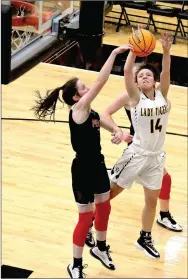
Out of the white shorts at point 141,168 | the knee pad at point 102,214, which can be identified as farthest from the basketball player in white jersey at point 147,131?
the knee pad at point 102,214

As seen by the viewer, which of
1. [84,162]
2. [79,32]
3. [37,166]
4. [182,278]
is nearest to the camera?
[84,162]

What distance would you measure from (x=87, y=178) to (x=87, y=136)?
0.29 metres

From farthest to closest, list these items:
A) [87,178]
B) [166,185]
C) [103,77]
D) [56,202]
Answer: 1. [56,202]
2. [166,185]
3. [87,178]
4. [103,77]

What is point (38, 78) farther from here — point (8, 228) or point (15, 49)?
point (8, 228)

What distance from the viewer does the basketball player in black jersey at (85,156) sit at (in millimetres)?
4484

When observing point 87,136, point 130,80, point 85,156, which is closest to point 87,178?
point 85,156

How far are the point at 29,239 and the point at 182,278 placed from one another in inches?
45.2

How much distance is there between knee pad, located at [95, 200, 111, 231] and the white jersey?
1.54 ft

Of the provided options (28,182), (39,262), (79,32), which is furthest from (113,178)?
(79,32)

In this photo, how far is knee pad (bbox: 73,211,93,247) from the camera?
4711 millimetres

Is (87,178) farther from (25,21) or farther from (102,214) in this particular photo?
(25,21)

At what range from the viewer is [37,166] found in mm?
6465

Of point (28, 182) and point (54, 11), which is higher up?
point (54, 11)

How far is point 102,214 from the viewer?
4824 millimetres
